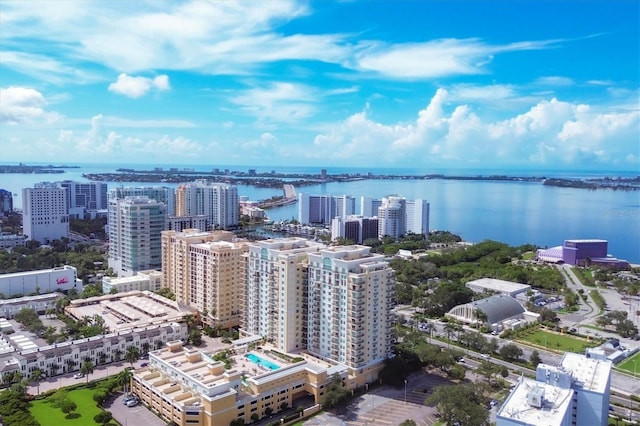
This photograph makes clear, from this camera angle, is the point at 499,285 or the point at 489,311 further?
the point at 499,285

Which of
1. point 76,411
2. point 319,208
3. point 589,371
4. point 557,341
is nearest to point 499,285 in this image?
point 557,341

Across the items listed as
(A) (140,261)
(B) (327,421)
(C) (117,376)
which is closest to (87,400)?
(C) (117,376)

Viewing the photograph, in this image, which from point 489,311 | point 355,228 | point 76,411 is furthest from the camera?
point 355,228

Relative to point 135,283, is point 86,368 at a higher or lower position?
lower

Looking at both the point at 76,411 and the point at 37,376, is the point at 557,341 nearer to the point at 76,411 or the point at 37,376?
the point at 76,411

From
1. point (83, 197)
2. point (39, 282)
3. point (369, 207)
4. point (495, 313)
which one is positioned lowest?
point (495, 313)

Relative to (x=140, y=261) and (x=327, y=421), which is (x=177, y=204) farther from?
(x=327, y=421)

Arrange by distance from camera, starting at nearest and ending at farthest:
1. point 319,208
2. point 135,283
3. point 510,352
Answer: point 510,352 < point 135,283 < point 319,208
